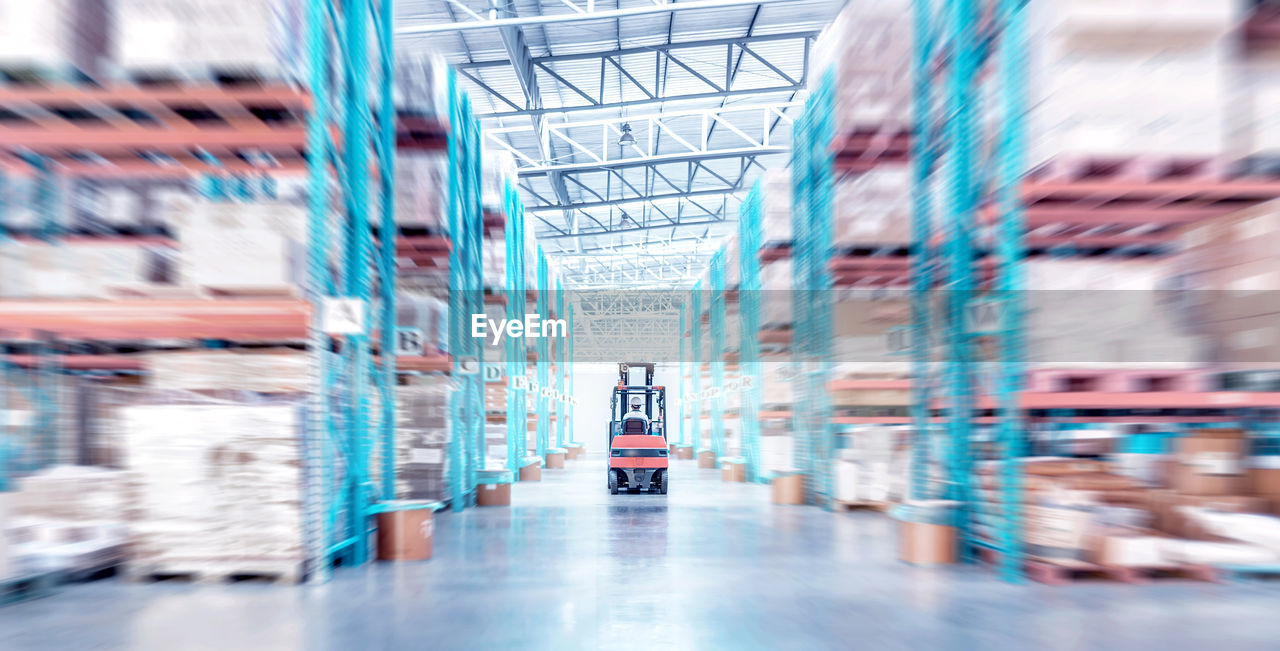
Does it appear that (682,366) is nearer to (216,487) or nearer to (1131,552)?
(1131,552)

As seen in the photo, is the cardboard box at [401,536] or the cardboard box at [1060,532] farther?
the cardboard box at [401,536]

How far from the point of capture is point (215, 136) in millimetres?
4352

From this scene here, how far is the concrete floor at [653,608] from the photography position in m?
3.36

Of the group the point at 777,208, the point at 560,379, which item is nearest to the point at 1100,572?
the point at 777,208

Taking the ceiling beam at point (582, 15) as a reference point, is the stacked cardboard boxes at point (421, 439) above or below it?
below

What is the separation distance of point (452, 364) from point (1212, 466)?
6470 mm

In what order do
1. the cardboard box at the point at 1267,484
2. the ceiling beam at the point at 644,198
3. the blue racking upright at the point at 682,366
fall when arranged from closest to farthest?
the cardboard box at the point at 1267,484
the ceiling beam at the point at 644,198
the blue racking upright at the point at 682,366

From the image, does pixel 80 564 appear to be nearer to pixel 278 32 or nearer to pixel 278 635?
pixel 278 635

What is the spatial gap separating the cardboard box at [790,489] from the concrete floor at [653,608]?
295 cm

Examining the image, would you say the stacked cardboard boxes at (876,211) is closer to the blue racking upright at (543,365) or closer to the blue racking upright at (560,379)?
the blue racking upright at (543,365)

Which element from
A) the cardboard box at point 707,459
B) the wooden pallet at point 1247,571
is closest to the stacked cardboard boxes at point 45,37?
the wooden pallet at point 1247,571

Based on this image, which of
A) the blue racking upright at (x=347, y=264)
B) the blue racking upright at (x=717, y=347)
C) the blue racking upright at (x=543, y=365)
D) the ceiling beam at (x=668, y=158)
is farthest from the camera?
the ceiling beam at (x=668, y=158)

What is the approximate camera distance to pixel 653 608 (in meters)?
3.90

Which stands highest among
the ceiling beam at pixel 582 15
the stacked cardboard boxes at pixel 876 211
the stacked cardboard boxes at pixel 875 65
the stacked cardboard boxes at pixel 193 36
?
the ceiling beam at pixel 582 15
